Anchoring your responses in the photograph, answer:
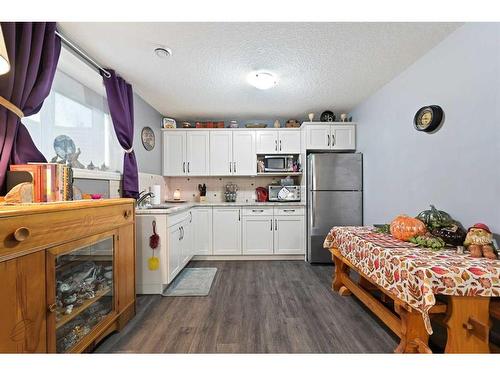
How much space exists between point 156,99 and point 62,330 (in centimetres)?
283

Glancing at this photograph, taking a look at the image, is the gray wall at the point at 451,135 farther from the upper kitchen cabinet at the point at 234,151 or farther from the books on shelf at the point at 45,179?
the books on shelf at the point at 45,179

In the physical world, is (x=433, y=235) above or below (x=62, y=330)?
above

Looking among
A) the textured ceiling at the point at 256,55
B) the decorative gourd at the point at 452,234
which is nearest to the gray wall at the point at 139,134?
the textured ceiling at the point at 256,55

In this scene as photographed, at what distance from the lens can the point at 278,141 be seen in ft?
12.8

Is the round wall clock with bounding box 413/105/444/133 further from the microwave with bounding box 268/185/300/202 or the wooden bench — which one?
the microwave with bounding box 268/185/300/202

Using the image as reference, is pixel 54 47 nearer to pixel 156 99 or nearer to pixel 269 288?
pixel 156 99

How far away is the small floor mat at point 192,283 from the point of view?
2.48m

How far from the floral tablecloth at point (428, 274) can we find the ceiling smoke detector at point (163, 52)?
2.34 meters

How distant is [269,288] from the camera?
261 centimetres

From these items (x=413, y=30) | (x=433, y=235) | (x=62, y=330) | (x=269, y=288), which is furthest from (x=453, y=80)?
(x=62, y=330)

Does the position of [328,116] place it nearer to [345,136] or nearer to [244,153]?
[345,136]

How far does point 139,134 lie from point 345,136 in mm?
3066

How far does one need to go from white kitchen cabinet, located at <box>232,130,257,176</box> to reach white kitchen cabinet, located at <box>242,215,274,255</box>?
80 cm
